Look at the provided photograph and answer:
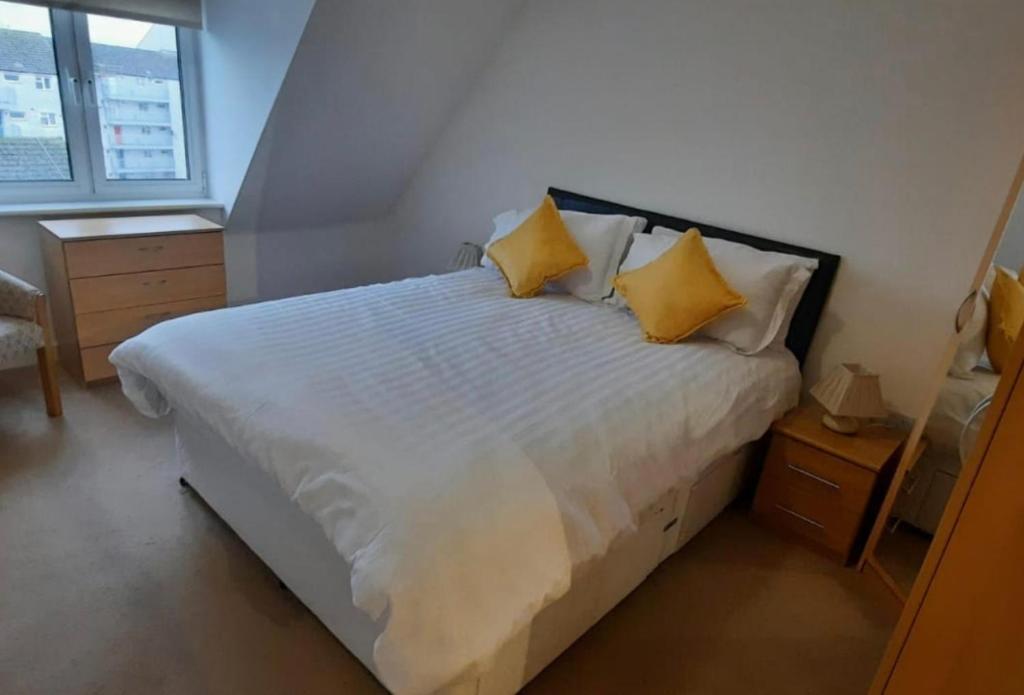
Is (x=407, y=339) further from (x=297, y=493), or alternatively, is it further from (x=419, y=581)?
(x=419, y=581)

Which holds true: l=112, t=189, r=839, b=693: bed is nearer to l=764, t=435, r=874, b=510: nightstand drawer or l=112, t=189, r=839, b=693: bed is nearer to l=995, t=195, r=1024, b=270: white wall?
l=764, t=435, r=874, b=510: nightstand drawer

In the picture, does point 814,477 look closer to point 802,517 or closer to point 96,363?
point 802,517

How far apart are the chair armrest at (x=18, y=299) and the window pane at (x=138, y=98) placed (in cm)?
104

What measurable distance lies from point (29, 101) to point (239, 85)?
99 cm

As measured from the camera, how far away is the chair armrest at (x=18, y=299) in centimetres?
259

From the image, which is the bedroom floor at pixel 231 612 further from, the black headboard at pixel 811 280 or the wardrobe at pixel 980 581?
the black headboard at pixel 811 280

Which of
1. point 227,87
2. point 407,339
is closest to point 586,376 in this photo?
point 407,339

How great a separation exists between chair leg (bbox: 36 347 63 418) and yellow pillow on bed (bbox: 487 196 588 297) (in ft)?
6.60

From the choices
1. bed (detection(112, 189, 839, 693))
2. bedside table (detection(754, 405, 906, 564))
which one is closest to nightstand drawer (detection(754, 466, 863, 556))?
bedside table (detection(754, 405, 906, 564))

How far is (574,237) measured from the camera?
300 cm

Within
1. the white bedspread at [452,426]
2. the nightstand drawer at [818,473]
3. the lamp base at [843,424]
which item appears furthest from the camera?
the lamp base at [843,424]

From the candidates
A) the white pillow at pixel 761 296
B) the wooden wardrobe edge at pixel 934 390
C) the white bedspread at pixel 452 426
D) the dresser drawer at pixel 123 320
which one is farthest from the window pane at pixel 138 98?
the wooden wardrobe edge at pixel 934 390

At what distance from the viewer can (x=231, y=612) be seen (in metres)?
1.83

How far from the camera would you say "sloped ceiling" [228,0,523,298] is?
9.53 ft
